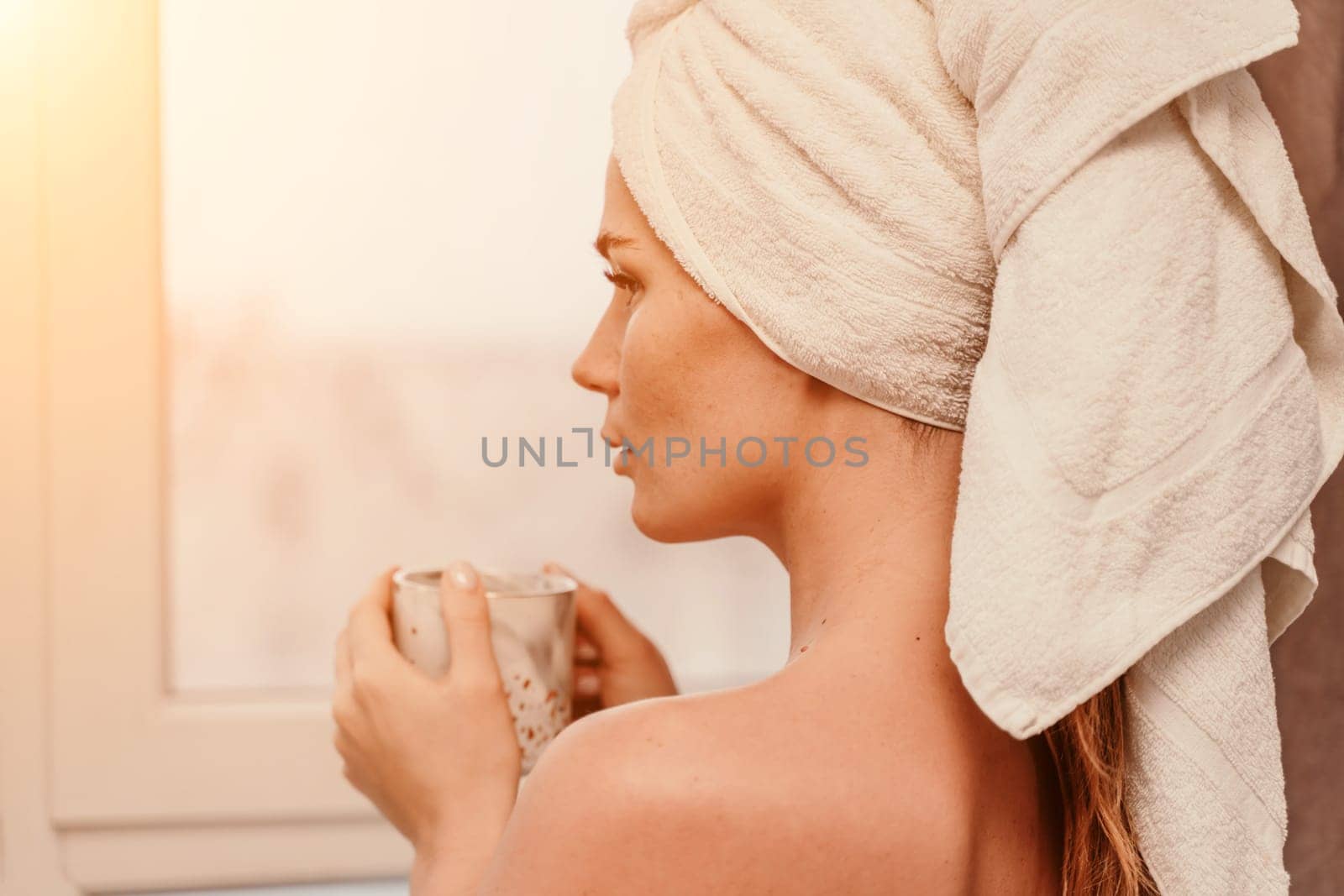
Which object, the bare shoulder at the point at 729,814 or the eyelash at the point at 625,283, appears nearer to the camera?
the bare shoulder at the point at 729,814

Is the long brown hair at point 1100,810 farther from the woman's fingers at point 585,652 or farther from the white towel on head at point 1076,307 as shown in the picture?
the woman's fingers at point 585,652

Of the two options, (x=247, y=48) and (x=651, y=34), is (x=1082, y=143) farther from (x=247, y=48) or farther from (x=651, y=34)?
(x=247, y=48)

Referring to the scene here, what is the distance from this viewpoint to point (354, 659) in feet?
2.40


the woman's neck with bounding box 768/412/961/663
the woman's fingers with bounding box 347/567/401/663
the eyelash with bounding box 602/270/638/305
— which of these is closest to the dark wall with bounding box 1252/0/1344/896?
the woman's neck with bounding box 768/412/961/663

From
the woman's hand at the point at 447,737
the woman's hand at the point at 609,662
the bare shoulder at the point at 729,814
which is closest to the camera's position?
the bare shoulder at the point at 729,814

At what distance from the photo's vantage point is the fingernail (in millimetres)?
688

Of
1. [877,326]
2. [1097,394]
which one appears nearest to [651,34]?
[877,326]

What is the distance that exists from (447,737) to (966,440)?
36 centimetres

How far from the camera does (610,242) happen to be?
68 centimetres

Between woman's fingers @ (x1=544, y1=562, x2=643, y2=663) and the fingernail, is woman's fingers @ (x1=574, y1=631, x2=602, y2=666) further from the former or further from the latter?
the fingernail

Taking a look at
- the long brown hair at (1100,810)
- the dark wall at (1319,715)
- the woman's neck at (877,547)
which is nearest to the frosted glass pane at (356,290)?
the woman's neck at (877,547)

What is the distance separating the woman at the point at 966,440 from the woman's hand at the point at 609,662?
0.18 m

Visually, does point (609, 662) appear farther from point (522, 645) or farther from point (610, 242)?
point (610, 242)

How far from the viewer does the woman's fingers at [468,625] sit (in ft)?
2.27
